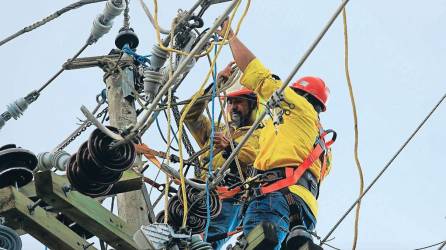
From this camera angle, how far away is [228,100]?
10828 millimetres

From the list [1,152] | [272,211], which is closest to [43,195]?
[1,152]

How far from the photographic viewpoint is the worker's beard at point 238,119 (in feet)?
35.2

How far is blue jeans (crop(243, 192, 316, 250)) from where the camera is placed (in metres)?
9.02

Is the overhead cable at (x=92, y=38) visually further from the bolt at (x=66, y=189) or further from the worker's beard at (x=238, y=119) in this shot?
the bolt at (x=66, y=189)

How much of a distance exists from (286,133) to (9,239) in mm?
2602

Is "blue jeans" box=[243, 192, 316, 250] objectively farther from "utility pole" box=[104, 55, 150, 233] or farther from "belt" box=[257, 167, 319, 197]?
"utility pole" box=[104, 55, 150, 233]

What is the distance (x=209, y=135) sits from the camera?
11.0 m

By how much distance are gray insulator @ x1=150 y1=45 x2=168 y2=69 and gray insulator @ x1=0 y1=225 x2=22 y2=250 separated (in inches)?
78.3

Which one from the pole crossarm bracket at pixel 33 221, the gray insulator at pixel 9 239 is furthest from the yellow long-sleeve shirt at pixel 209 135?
the gray insulator at pixel 9 239

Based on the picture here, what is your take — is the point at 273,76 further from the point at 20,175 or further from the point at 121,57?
the point at 20,175

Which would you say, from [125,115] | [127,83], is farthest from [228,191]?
[127,83]

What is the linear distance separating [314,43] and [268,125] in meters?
2.71

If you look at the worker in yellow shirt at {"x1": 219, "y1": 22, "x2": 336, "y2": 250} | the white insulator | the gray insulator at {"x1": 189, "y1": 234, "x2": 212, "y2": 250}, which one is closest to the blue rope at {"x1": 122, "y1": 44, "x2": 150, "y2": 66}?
the white insulator

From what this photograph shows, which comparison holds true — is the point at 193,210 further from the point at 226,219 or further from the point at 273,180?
the point at 226,219
